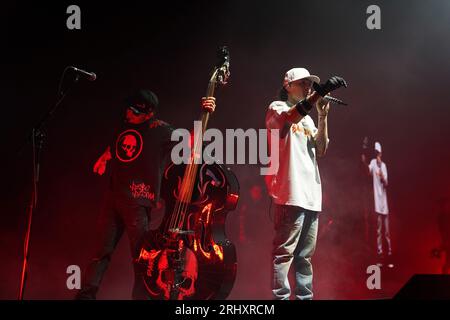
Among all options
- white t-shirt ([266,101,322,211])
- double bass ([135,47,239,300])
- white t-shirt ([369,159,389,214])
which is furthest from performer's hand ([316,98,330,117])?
white t-shirt ([369,159,389,214])

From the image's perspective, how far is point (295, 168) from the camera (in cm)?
367

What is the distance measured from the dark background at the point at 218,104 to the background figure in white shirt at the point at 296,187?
90 cm

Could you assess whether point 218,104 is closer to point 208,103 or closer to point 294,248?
point 208,103

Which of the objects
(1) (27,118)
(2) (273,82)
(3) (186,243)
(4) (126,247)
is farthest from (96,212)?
(2) (273,82)

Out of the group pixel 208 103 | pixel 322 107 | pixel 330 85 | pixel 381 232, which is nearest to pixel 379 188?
pixel 381 232

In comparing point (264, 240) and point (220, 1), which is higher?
point (220, 1)

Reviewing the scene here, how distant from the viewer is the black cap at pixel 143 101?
4.30 metres

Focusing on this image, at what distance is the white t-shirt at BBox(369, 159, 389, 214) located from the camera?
4.81m

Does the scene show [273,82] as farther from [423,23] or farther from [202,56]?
[423,23]

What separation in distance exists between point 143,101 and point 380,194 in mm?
2385

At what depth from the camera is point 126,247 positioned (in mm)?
4492

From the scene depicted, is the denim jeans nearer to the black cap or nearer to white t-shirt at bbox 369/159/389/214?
white t-shirt at bbox 369/159/389/214

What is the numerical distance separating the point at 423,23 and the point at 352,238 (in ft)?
7.47

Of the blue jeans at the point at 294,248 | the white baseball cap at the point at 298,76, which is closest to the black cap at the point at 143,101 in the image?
the white baseball cap at the point at 298,76
